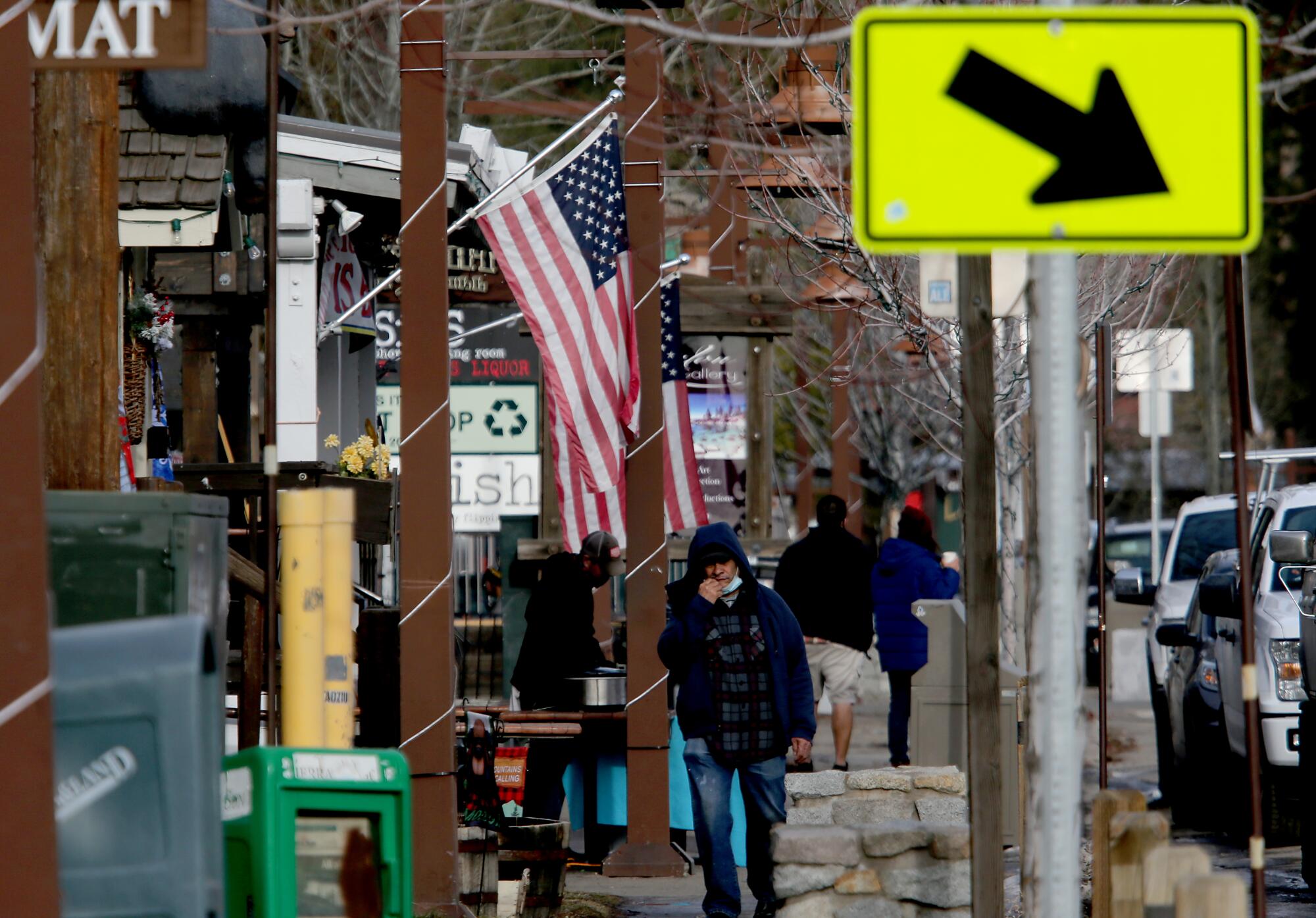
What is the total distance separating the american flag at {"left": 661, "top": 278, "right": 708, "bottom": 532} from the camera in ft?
41.0

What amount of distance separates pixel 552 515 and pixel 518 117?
31.1 feet

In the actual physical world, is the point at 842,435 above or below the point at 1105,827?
above

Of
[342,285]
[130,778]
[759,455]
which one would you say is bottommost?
[130,778]

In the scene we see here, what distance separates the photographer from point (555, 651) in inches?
436

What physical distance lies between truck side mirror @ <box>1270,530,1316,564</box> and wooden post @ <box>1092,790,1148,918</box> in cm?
415

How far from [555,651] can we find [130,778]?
6.51m

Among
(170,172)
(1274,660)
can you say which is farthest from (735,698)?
(170,172)

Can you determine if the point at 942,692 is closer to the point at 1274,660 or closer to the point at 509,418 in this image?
the point at 1274,660

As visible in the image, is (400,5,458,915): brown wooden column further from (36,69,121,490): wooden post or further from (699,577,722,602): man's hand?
(36,69,121,490): wooden post

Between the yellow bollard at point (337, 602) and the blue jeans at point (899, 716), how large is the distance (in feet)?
26.8

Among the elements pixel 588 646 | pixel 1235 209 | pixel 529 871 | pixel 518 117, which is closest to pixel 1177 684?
pixel 588 646

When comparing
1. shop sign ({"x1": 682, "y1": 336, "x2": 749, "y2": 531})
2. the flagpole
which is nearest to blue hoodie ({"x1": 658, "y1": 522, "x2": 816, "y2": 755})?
the flagpole

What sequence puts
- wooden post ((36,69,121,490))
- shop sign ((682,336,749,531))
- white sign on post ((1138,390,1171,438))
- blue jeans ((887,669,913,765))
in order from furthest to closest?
1. white sign on post ((1138,390,1171,438))
2. shop sign ((682,336,749,531))
3. blue jeans ((887,669,913,765))
4. wooden post ((36,69,121,490))

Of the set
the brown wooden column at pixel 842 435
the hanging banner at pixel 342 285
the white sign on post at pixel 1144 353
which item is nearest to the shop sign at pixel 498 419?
the brown wooden column at pixel 842 435
